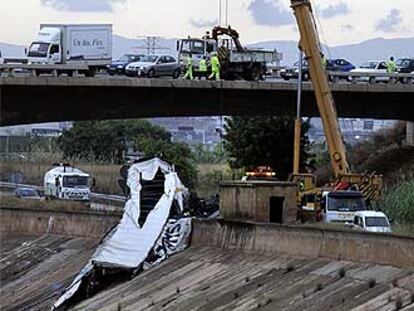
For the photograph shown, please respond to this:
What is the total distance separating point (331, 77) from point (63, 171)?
1362cm

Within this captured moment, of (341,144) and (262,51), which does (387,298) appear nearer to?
(341,144)

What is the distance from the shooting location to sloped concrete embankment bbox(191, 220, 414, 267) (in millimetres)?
28922

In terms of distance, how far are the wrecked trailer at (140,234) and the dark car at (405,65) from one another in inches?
1477

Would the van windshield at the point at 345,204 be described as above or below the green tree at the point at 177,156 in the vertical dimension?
above

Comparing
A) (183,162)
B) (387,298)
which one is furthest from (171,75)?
(387,298)

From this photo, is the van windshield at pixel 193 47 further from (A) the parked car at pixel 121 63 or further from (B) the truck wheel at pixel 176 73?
(A) the parked car at pixel 121 63

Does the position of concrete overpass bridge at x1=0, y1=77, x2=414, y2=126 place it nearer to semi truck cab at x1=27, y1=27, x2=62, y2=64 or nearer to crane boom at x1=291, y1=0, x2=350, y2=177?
semi truck cab at x1=27, y1=27, x2=62, y2=64

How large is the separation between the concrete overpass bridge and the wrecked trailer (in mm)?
14365

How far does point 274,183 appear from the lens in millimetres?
38562

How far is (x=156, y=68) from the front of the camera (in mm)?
66000

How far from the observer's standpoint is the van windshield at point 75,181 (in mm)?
62406

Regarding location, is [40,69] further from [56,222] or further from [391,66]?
[391,66]

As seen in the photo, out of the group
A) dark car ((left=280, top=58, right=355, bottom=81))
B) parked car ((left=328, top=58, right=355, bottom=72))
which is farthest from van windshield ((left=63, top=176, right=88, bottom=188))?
parked car ((left=328, top=58, right=355, bottom=72))

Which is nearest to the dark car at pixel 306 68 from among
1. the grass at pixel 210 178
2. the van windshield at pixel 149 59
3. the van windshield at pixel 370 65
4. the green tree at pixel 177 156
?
the van windshield at pixel 370 65
